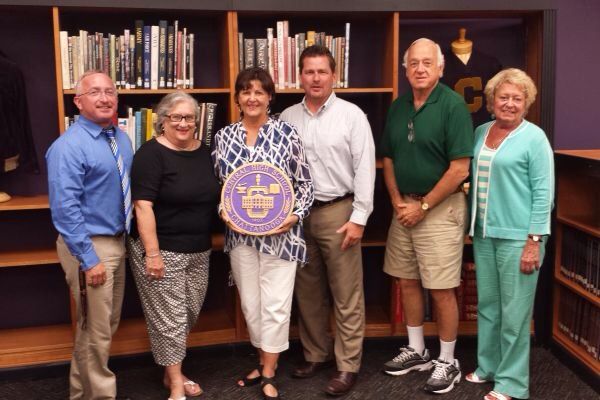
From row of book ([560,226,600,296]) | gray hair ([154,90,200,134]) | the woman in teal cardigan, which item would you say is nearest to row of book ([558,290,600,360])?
row of book ([560,226,600,296])

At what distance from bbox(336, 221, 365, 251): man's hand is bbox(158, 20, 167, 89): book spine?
120 centimetres

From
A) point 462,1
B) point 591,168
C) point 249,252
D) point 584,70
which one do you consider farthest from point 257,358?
point 584,70

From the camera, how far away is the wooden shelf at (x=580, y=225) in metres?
3.07

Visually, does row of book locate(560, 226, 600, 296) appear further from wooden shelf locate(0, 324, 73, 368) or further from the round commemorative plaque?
wooden shelf locate(0, 324, 73, 368)

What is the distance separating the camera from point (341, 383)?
2.94 meters

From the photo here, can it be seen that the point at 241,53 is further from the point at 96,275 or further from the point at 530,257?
the point at 530,257

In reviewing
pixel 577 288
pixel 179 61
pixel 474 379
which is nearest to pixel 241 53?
pixel 179 61

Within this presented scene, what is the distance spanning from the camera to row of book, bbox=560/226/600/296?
3119 millimetres

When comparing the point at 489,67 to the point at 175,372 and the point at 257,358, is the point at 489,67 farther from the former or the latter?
the point at 175,372

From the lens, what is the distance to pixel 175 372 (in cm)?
284

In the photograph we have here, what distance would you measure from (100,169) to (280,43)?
4.08 feet

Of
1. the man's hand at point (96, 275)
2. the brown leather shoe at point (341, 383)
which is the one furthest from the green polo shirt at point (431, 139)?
the man's hand at point (96, 275)

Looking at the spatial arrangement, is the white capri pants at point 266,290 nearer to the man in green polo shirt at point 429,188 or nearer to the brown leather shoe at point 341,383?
the brown leather shoe at point 341,383

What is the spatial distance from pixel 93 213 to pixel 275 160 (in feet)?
2.60
